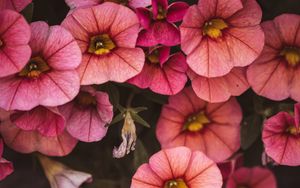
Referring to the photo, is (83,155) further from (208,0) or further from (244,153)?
(208,0)

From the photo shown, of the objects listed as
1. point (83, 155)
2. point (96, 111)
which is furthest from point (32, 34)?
point (83, 155)

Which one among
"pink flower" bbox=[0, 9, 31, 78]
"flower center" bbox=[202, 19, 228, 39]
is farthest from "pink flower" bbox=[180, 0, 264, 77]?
"pink flower" bbox=[0, 9, 31, 78]

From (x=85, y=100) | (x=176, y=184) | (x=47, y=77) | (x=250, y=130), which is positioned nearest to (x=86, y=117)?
(x=85, y=100)

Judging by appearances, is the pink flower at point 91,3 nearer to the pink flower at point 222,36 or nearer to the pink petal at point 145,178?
the pink flower at point 222,36

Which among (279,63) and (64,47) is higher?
(64,47)

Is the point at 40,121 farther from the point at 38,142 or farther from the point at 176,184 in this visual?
the point at 176,184

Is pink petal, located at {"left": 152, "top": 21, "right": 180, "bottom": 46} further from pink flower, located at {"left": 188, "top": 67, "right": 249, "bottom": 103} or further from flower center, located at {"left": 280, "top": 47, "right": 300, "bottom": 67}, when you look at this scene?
flower center, located at {"left": 280, "top": 47, "right": 300, "bottom": 67}
